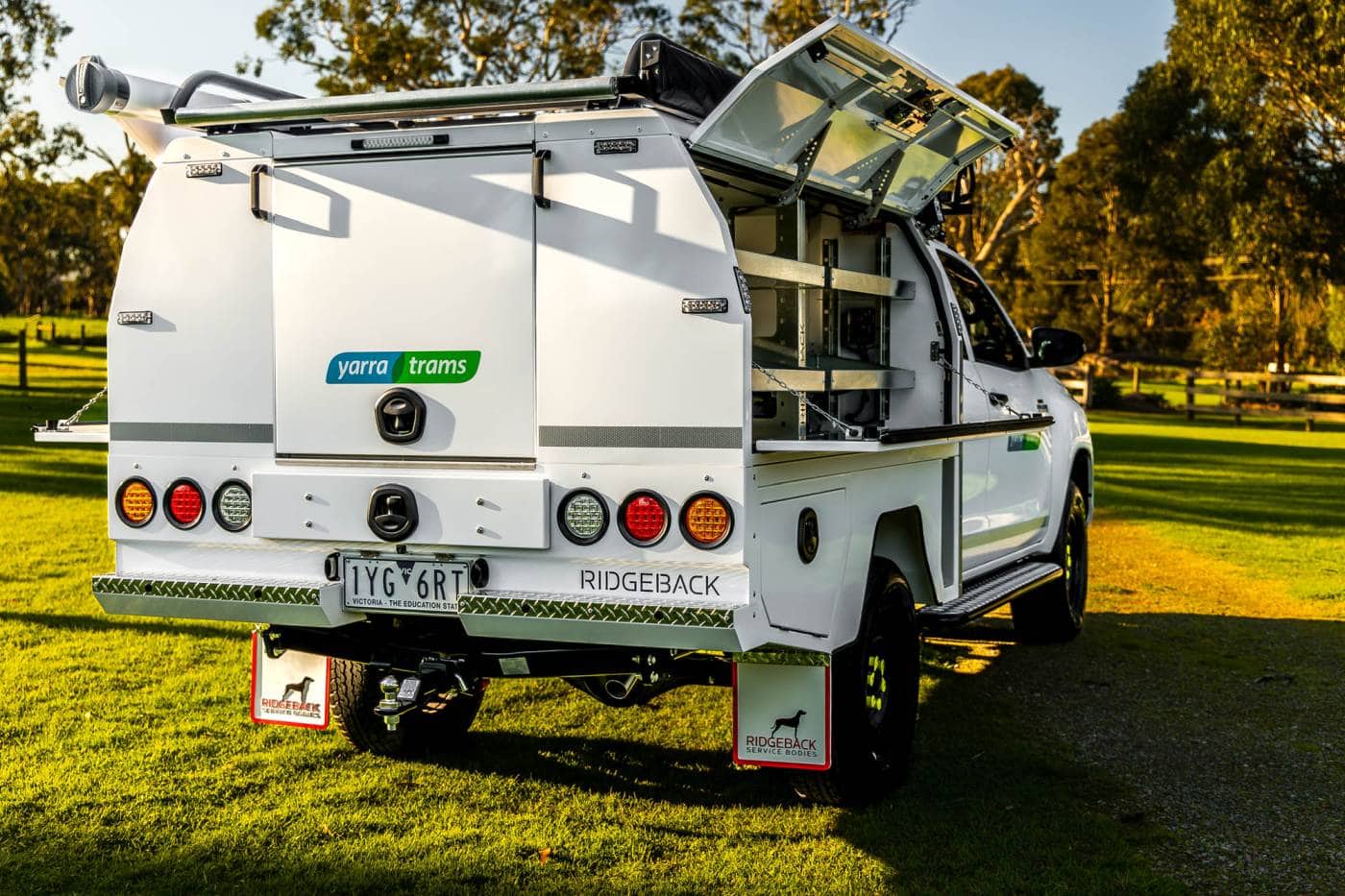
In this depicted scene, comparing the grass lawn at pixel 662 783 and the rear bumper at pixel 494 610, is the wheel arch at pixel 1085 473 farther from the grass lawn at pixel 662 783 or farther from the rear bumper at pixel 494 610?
the rear bumper at pixel 494 610

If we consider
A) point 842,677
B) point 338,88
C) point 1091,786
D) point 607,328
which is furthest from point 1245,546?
point 338,88

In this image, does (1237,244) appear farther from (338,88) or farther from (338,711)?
(338,711)

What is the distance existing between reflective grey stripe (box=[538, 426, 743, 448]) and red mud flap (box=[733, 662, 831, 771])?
35.7 inches

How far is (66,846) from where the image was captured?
5031 millimetres

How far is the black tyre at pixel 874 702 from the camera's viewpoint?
208 inches

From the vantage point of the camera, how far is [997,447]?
24.7 ft

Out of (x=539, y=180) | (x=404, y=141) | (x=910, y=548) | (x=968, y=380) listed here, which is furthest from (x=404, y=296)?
(x=968, y=380)

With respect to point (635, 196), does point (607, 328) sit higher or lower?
lower

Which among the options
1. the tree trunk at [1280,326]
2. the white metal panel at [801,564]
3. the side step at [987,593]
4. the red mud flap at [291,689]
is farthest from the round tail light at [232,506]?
the tree trunk at [1280,326]

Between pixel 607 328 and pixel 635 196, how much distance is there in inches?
16.9

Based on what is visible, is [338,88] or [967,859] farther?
[338,88]

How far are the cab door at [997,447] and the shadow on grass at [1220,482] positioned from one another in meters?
8.16

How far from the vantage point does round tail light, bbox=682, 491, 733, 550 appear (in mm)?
4477

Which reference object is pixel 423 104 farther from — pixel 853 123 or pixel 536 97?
pixel 853 123
